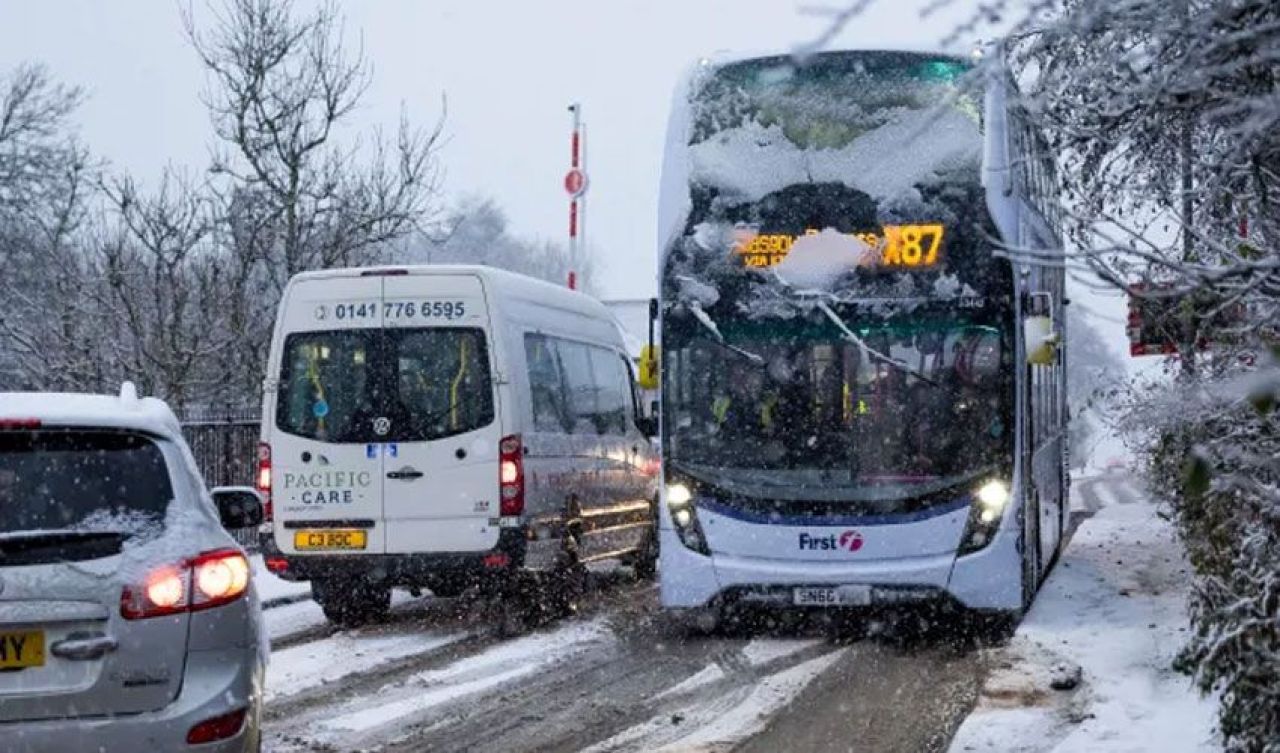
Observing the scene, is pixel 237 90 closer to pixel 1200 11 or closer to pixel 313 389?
pixel 313 389

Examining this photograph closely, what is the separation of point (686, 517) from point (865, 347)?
1793mm

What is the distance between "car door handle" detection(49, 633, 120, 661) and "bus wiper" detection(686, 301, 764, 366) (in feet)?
24.5

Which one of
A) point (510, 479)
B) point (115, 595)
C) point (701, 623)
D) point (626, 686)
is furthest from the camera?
point (701, 623)

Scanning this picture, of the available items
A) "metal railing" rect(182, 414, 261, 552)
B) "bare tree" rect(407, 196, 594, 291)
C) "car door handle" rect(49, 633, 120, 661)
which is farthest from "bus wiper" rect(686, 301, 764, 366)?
"bare tree" rect(407, 196, 594, 291)

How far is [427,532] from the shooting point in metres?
13.4

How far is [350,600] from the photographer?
1436 cm

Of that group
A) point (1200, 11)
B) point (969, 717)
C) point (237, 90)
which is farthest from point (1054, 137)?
point (237, 90)

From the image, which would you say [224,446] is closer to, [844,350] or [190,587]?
[844,350]

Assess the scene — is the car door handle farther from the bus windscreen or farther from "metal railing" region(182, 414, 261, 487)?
"metal railing" region(182, 414, 261, 487)

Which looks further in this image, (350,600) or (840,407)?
(350,600)

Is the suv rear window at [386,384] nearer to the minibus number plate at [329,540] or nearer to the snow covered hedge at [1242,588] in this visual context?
the minibus number plate at [329,540]

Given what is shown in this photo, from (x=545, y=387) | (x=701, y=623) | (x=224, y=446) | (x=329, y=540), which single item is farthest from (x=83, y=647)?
(x=224, y=446)

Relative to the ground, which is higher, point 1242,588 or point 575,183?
point 575,183

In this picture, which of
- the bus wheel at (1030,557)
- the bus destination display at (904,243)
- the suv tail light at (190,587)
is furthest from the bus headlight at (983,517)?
the suv tail light at (190,587)
